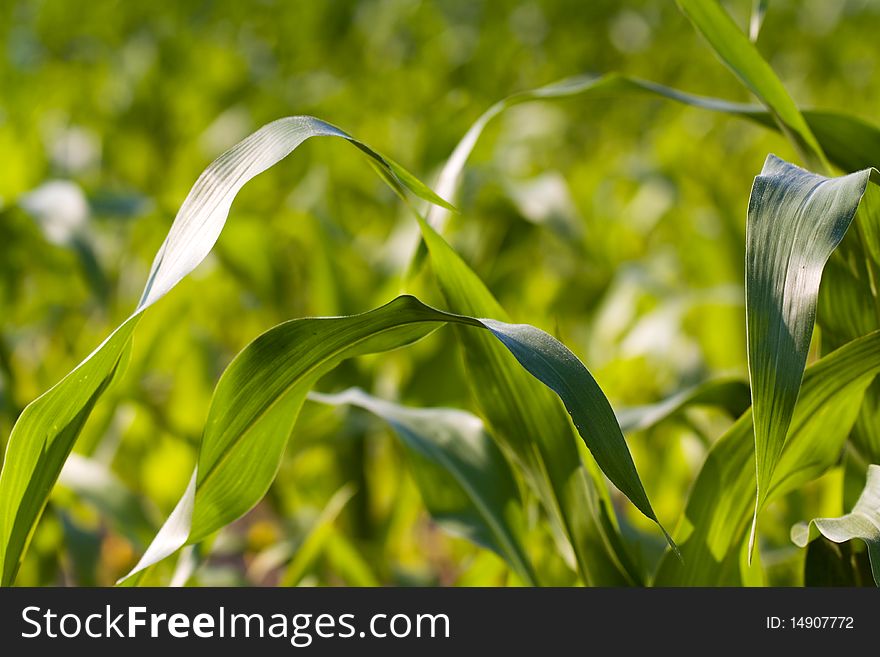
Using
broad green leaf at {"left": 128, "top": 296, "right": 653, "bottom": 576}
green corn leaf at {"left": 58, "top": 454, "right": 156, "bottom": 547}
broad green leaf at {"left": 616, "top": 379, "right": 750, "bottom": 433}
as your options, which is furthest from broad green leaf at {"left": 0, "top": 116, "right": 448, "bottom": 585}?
green corn leaf at {"left": 58, "top": 454, "right": 156, "bottom": 547}

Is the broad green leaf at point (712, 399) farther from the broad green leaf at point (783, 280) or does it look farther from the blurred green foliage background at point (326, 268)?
the broad green leaf at point (783, 280)

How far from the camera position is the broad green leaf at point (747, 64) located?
2.61 feet

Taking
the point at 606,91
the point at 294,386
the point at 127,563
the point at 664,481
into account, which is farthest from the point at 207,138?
the point at 294,386

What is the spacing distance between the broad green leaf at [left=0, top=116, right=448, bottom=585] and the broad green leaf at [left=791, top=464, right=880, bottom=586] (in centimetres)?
32

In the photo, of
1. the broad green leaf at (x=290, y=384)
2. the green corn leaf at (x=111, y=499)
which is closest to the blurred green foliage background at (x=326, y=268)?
the green corn leaf at (x=111, y=499)

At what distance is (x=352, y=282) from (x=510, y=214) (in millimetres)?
362

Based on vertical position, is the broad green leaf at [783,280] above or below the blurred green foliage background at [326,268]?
below

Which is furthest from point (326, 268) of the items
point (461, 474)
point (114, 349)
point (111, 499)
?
point (114, 349)

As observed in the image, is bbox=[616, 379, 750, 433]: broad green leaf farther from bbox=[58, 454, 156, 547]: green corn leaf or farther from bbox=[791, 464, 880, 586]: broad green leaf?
bbox=[58, 454, 156, 547]: green corn leaf

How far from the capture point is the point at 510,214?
5.93 ft

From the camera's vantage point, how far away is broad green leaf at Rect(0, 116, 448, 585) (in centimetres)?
62

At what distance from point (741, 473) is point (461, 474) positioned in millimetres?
236

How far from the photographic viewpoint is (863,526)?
68 centimetres

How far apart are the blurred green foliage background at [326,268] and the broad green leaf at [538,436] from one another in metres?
0.20
